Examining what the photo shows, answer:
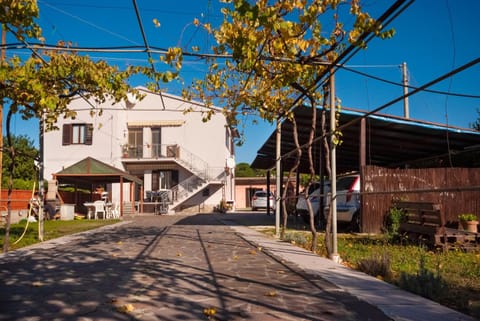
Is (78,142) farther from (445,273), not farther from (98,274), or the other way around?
(445,273)

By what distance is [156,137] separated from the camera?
31953mm

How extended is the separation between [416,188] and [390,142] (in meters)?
4.16

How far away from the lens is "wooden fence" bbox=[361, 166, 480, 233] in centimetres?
1200

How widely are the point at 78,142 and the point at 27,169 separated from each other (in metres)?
14.0

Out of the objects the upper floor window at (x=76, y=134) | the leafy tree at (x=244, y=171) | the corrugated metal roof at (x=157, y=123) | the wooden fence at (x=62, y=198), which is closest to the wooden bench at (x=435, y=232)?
the wooden fence at (x=62, y=198)

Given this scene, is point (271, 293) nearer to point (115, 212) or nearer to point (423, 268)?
point (423, 268)

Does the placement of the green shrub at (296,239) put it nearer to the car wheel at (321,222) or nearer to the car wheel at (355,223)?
the car wheel at (355,223)

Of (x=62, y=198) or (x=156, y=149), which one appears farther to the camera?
(x=156, y=149)

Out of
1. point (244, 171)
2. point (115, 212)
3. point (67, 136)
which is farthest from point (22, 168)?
point (244, 171)

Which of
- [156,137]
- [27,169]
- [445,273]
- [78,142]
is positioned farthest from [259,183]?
[445,273]

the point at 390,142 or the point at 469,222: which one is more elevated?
the point at 390,142

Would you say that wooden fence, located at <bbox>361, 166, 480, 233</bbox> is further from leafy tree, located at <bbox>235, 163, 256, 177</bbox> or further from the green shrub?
leafy tree, located at <bbox>235, 163, 256, 177</bbox>

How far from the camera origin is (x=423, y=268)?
201 inches

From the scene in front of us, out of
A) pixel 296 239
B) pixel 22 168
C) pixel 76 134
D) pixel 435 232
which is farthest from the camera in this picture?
pixel 22 168
